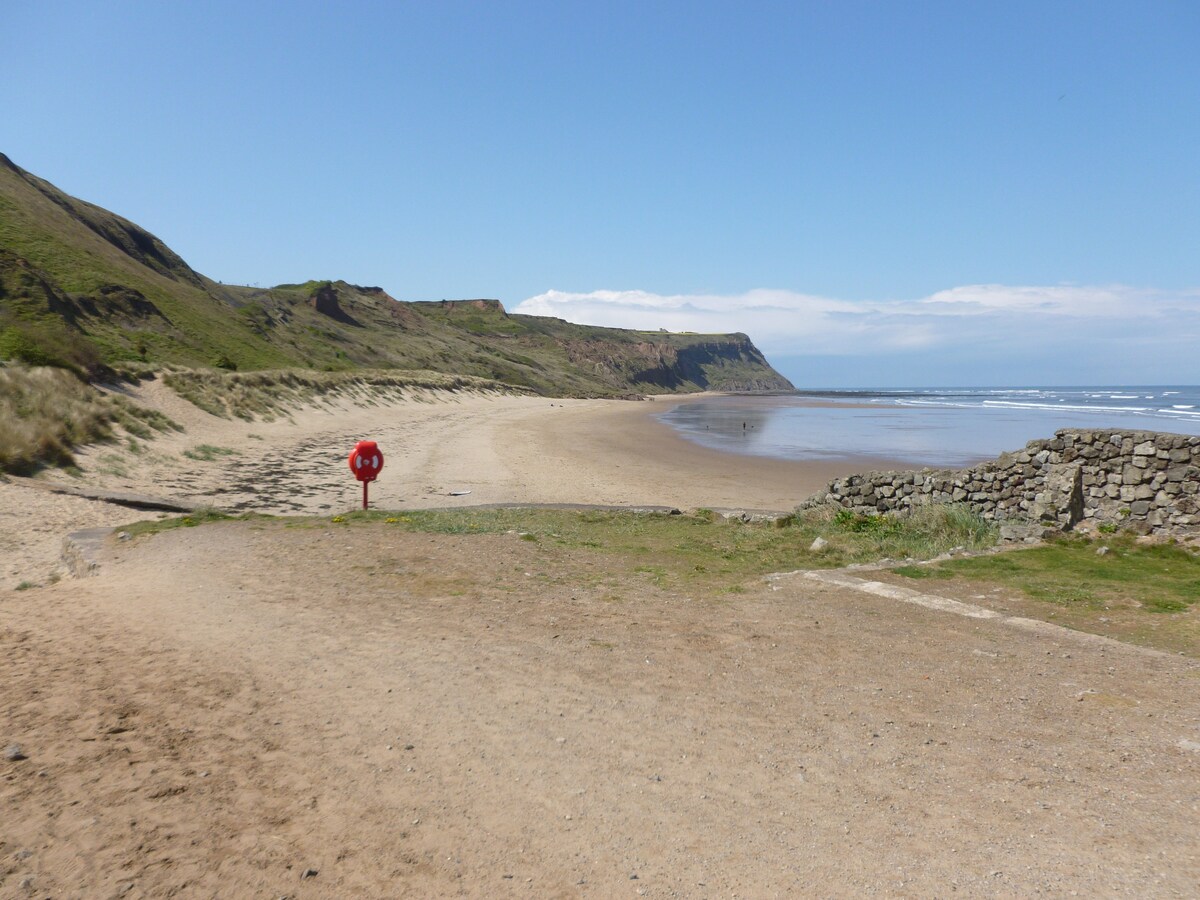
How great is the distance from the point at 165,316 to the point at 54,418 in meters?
38.3

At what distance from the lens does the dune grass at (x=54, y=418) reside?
1520 centimetres

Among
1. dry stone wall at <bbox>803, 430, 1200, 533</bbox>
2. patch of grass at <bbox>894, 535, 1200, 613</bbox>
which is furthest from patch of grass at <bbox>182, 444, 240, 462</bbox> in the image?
patch of grass at <bbox>894, 535, 1200, 613</bbox>

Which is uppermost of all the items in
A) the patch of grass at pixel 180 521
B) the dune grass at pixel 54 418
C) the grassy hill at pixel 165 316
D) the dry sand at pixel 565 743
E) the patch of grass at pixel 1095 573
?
the grassy hill at pixel 165 316

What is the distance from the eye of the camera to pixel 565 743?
4734 mm

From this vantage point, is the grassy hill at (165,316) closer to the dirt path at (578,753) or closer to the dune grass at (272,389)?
the dune grass at (272,389)

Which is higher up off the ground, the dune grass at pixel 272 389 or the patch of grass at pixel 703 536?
the dune grass at pixel 272 389

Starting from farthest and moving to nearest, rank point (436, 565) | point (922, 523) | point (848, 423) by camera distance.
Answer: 1. point (848, 423)
2. point (922, 523)
3. point (436, 565)

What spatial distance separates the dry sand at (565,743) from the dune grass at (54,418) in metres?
8.88

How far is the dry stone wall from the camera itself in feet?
33.4

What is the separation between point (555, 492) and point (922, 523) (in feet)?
34.8

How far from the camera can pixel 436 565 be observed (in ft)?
31.0

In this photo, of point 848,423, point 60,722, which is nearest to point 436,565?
point 60,722

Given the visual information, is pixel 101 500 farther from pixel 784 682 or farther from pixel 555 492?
pixel 784 682

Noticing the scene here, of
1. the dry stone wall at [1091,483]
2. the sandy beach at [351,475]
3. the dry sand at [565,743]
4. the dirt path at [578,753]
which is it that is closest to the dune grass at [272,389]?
the sandy beach at [351,475]
